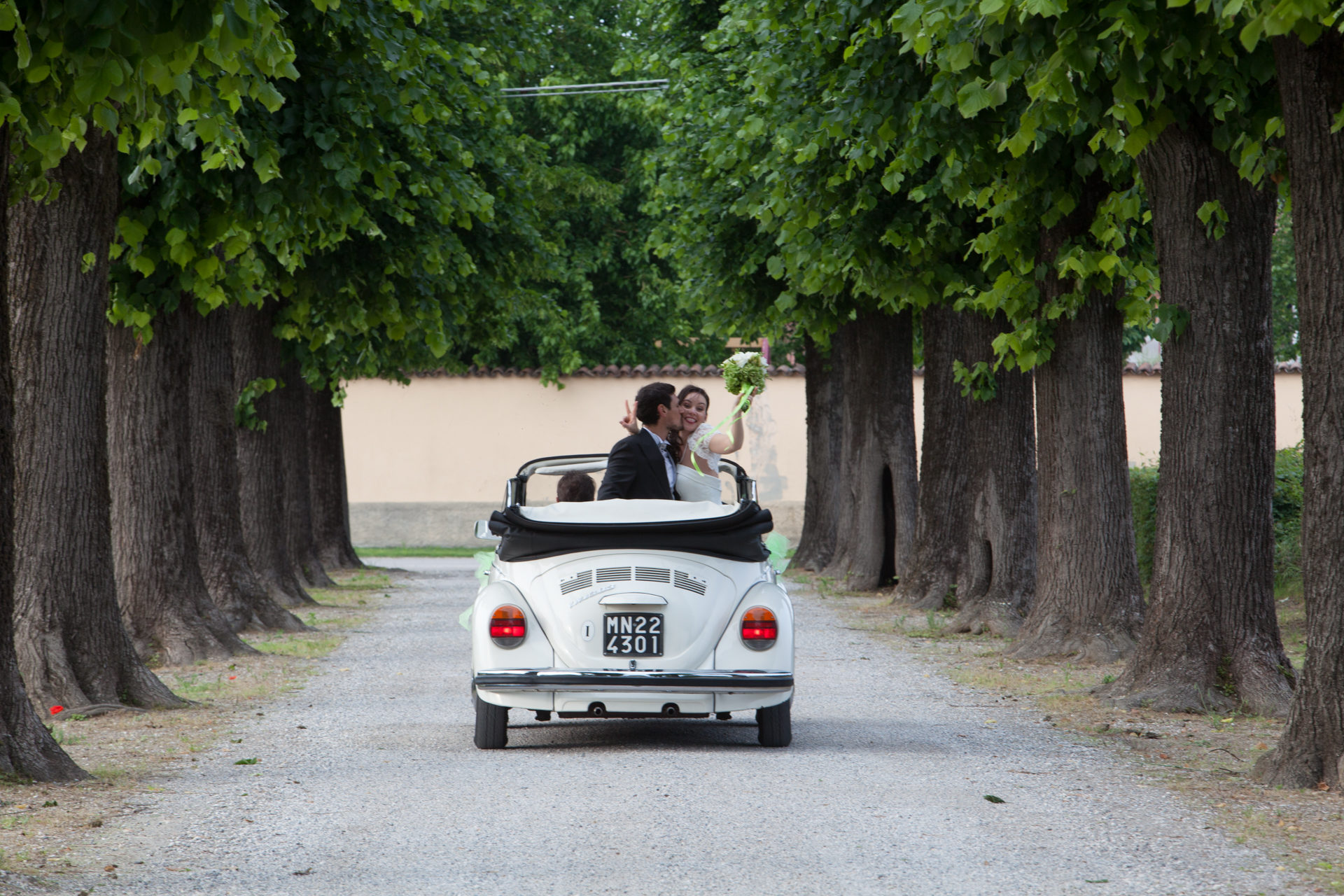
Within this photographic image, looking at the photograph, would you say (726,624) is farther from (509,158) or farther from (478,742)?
(509,158)

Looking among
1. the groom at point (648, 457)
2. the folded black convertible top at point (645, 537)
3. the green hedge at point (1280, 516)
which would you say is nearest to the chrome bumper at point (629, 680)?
the folded black convertible top at point (645, 537)

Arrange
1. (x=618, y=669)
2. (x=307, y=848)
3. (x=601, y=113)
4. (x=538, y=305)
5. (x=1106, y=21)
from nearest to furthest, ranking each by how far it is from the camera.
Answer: (x=307, y=848) < (x=1106, y=21) < (x=618, y=669) < (x=538, y=305) < (x=601, y=113)

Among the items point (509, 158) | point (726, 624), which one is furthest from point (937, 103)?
point (509, 158)

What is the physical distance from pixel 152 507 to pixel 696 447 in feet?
18.0

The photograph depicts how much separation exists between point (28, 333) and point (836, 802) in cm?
604

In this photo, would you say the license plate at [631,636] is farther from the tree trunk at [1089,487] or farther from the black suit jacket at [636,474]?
the tree trunk at [1089,487]

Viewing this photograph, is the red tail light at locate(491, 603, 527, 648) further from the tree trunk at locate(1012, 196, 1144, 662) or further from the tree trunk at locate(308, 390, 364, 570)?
the tree trunk at locate(308, 390, 364, 570)

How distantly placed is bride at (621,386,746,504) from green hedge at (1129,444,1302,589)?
8.50 m

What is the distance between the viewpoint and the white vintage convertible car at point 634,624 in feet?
27.4

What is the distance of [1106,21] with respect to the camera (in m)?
7.64

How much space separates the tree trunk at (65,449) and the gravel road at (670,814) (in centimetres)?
120

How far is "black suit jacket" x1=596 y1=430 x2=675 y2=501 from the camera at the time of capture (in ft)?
30.7

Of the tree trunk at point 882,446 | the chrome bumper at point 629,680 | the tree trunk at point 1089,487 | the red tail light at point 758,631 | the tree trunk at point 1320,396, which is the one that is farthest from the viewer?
the tree trunk at point 882,446

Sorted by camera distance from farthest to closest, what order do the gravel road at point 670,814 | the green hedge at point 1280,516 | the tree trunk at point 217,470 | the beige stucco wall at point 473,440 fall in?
the beige stucco wall at point 473,440 < the green hedge at point 1280,516 < the tree trunk at point 217,470 < the gravel road at point 670,814
